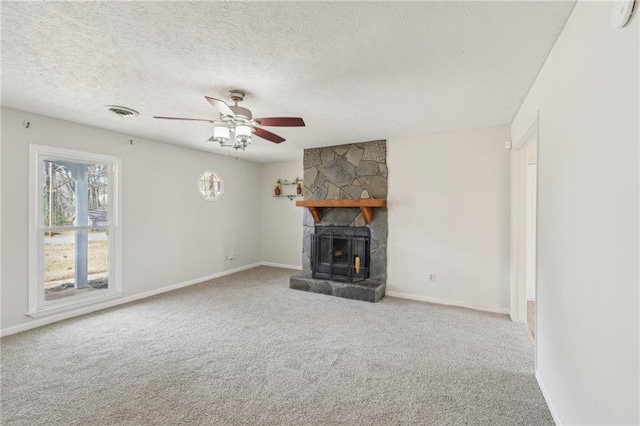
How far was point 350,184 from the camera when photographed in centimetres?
471

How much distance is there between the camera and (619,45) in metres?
1.07

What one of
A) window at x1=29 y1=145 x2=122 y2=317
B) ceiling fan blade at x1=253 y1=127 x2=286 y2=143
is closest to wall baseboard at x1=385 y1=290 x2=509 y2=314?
ceiling fan blade at x1=253 y1=127 x2=286 y2=143

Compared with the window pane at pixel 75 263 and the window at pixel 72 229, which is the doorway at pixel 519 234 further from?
the window pane at pixel 75 263

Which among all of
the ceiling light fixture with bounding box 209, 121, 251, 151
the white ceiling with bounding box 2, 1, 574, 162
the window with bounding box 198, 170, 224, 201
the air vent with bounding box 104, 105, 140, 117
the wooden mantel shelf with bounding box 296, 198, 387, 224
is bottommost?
the wooden mantel shelf with bounding box 296, 198, 387, 224

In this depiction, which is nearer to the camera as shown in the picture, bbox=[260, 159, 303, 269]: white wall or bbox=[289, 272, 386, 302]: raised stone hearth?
bbox=[289, 272, 386, 302]: raised stone hearth

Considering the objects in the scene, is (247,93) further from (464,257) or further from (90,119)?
(464,257)

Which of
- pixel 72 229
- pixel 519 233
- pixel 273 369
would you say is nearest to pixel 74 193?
pixel 72 229

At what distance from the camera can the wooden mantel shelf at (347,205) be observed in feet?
13.9

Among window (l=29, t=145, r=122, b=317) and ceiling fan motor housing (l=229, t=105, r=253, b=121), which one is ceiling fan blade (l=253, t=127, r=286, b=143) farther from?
window (l=29, t=145, r=122, b=317)

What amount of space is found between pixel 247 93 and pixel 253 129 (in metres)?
0.32

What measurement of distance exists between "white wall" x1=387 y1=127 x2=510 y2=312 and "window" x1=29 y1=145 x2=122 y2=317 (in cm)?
398

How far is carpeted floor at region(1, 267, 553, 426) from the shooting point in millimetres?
1872

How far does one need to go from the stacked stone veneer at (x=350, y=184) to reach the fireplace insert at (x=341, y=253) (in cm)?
11

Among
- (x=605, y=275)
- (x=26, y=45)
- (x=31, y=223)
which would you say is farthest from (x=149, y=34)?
(x=31, y=223)
